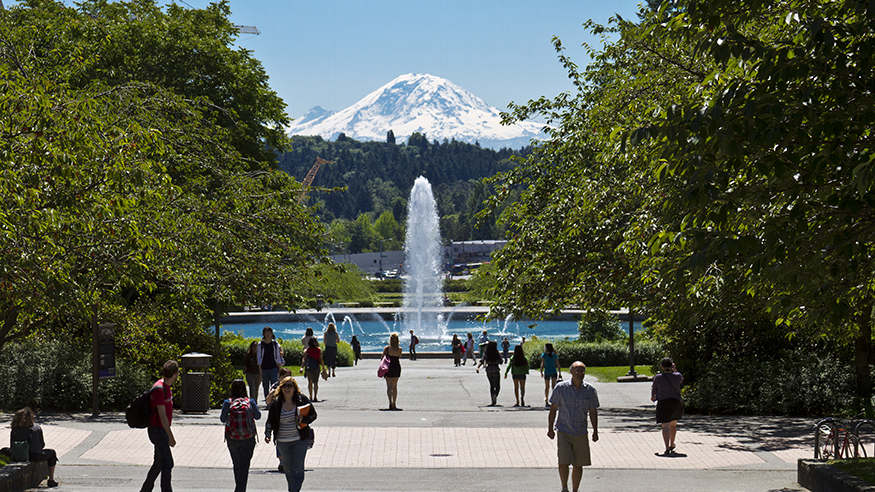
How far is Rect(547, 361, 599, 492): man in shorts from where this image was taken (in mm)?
9562

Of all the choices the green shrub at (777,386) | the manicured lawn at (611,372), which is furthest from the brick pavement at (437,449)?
the manicured lawn at (611,372)

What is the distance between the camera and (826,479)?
9.35 m

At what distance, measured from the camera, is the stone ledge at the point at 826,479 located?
8703 mm

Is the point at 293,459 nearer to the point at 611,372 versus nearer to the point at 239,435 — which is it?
the point at 239,435

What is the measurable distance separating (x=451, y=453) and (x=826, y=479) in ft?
16.9

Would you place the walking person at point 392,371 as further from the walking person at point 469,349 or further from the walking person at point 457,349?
the walking person at point 469,349

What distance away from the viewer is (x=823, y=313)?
23.9ft

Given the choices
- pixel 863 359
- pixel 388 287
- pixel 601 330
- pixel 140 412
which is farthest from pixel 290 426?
pixel 388 287

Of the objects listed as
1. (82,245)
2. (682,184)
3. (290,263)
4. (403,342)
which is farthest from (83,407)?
(403,342)

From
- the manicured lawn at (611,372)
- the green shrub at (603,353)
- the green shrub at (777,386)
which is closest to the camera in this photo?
the green shrub at (777,386)

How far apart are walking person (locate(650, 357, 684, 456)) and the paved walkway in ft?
1.13

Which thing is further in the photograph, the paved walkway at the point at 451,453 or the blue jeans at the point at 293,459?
the paved walkway at the point at 451,453

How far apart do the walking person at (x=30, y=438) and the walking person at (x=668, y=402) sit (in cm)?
795

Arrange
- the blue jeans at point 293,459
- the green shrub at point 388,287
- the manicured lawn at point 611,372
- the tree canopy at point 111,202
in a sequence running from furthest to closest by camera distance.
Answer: the green shrub at point 388,287, the manicured lawn at point 611,372, the tree canopy at point 111,202, the blue jeans at point 293,459
